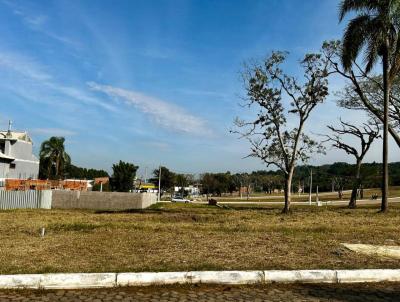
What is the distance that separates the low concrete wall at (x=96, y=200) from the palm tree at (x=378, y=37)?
69.9ft

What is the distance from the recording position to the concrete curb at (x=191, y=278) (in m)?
6.36

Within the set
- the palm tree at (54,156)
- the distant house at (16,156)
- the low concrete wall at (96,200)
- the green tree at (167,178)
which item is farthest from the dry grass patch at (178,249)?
the green tree at (167,178)

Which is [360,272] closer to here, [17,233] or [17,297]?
[17,297]

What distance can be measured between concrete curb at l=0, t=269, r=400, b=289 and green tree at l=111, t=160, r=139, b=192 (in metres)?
61.2

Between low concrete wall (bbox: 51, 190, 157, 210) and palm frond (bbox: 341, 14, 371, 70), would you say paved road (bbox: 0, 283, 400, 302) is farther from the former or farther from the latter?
low concrete wall (bbox: 51, 190, 157, 210)

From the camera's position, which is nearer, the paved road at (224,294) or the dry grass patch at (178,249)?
the paved road at (224,294)

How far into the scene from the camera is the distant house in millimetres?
58688

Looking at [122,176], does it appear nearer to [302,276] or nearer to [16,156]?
[16,156]

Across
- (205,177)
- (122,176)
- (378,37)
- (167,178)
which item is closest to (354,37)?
(378,37)

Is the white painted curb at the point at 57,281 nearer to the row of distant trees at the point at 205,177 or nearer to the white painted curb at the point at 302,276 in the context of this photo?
the white painted curb at the point at 302,276

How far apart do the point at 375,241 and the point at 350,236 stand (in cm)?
91

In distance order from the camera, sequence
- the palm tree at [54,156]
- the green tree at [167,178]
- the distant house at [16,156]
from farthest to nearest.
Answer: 1. the green tree at [167,178]
2. the palm tree at [54,156]
3. the distant house at [16,156]

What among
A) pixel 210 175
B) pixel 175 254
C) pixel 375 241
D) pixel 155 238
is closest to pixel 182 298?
pixel 175 254

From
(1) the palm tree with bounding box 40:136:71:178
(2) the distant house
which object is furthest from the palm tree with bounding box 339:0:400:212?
(1) the palm tree with bounding box 40:136:71:178
